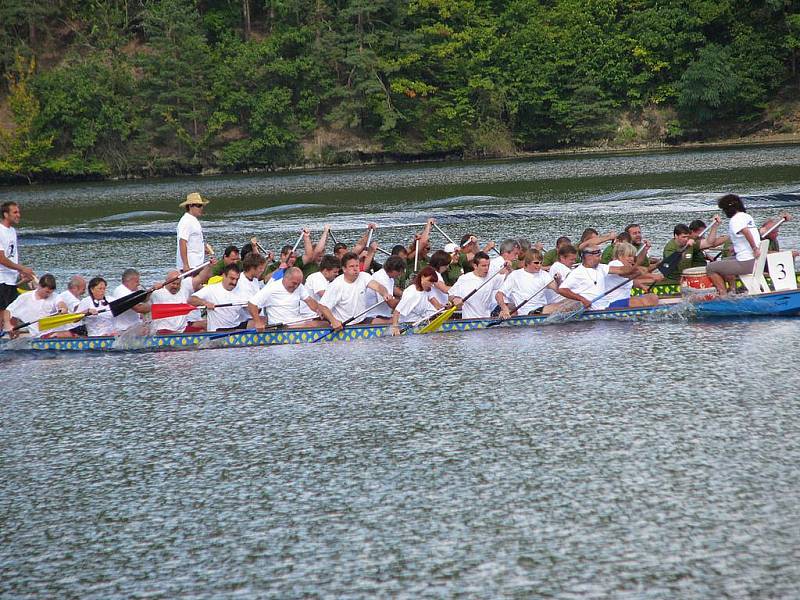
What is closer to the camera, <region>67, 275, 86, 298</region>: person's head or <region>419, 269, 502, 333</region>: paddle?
<region>419, 269, 502, 333</region>: paddle

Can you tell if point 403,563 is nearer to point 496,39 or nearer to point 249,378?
point 249,378

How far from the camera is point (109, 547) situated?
7602mm

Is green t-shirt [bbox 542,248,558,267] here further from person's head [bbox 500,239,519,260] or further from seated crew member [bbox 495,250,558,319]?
seated crew member [bbox 495,250,558,319]

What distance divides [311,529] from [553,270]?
26.5 ft

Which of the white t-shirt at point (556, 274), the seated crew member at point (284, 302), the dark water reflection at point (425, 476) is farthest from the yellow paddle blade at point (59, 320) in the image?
the white t-shirt at point (556, 274)

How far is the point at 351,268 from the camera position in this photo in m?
14.5

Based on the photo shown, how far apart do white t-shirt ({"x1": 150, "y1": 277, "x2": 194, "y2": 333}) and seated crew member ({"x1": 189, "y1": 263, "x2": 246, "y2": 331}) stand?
26cm

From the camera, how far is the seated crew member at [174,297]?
15070mm

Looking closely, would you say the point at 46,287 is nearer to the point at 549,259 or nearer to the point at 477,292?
the point at 477,292

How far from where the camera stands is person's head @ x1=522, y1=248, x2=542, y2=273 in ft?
48.7

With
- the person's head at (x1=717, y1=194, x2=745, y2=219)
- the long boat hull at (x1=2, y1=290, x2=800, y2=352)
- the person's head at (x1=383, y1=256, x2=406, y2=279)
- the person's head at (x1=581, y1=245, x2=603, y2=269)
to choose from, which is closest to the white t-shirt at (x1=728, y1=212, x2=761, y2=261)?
the person's head at (x1=717, y1=194, x2=745, y2=219)

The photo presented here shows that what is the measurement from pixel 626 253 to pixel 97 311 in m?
7.24

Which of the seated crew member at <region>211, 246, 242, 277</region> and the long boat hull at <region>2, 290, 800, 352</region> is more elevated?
the seated crew member at <region>211, 246, 242, 277</region>

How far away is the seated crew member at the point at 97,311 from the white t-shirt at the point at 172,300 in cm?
67
